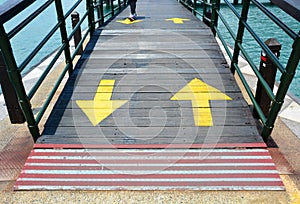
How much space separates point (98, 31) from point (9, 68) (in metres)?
2.90

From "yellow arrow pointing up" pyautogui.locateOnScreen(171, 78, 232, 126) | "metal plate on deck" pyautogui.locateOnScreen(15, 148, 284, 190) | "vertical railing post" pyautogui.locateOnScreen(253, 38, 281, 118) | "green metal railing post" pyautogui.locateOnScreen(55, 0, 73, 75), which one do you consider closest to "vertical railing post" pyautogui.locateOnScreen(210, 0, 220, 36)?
"vertical railing post" pyautogui.locateOnScreen(253, 38, 281, 118)

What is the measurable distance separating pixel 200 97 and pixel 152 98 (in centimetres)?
56

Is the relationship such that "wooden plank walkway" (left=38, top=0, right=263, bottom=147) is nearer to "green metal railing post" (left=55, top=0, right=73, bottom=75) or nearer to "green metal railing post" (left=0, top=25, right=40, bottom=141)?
"green metal railing post" (left=0, top=25, right=40, bottom=141)

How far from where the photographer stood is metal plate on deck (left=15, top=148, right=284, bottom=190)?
7.63ft

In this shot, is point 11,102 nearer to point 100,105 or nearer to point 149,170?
point 100,105

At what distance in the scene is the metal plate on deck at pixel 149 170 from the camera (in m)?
2.32

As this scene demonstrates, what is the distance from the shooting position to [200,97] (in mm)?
3234

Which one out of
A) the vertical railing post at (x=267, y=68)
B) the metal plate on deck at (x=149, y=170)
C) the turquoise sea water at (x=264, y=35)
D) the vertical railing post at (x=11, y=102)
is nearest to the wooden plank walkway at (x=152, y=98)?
the metal plate on deck at (x=149, y=170)

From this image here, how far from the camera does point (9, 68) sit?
227cm

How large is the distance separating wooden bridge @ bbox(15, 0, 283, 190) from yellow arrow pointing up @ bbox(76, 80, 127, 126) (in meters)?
0.01

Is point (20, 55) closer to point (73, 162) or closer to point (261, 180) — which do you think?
point (73, 162)

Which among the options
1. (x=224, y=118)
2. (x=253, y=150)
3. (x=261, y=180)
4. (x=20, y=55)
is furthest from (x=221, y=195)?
(x=20, y=55)

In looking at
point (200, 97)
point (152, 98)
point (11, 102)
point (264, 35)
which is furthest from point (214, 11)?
point (264, 35)

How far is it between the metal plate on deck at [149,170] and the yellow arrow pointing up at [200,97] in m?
0.45
